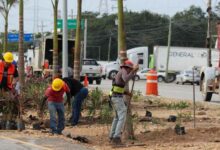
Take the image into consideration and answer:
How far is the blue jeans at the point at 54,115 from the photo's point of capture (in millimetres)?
12633

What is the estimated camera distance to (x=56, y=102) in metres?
12.6

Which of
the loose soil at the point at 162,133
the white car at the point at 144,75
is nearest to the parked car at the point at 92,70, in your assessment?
the white car at the point at 144,75

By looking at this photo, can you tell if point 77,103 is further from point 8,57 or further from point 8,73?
point 8,57

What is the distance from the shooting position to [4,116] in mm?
13750

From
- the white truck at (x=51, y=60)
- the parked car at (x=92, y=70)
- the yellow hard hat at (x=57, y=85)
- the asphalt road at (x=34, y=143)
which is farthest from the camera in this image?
the parked car at (x=92, y=70)

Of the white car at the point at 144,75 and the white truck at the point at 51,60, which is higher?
the white truck at the point at 51,60

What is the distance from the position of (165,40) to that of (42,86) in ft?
298

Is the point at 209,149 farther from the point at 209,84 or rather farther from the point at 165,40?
the point at 165,40

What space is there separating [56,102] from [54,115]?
29cm

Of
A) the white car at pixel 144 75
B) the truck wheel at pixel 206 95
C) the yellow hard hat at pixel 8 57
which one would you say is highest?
the yellow hard hat at pixel 8 57

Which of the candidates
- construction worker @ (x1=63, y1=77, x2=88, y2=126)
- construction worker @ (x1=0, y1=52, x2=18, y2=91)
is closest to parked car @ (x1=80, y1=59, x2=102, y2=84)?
construction worker @ (x1=63, y1=77, x2=88, y2=126)

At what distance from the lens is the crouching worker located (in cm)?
1249

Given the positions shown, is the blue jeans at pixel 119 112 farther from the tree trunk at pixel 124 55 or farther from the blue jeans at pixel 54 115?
the blue jeans at pixel 54 115

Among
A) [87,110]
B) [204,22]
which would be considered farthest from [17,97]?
[204,22]
